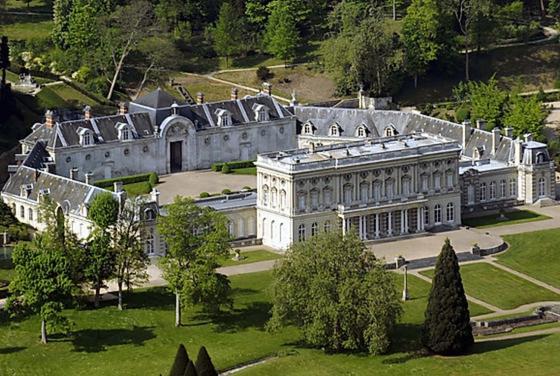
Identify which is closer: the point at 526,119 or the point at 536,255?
the point at 536,255

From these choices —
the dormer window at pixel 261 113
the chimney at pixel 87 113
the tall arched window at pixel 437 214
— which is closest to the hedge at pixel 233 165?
the dormer window at pixel 261 113

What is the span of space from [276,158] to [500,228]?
17.7 m

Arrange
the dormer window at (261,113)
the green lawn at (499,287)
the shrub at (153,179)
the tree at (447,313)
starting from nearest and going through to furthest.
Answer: the tree at (447,313) → the green lawn at (499,287) → the shrub at (153,179) → the dormer window at (261,113)

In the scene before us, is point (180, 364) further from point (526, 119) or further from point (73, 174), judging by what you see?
point (526, 119)

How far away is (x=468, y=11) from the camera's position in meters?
168

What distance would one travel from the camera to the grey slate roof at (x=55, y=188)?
122688mm

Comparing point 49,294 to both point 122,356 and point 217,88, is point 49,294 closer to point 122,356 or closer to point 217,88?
point 122,356

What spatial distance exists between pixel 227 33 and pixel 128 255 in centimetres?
6546

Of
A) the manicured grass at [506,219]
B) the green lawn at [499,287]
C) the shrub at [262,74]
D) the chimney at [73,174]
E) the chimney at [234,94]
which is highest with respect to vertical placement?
the shrub at [262,74]

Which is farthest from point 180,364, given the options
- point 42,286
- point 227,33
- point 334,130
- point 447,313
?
point 227,33

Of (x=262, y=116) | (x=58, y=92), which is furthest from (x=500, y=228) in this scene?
(x=58, y=92)

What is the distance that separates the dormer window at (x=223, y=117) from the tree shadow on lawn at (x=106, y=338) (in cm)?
4341

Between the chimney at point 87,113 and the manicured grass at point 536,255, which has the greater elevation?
the chimney at point 87,113

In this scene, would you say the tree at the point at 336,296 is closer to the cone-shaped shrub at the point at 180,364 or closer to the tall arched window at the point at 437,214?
the cone-shaped shrub at the point at 180,364
